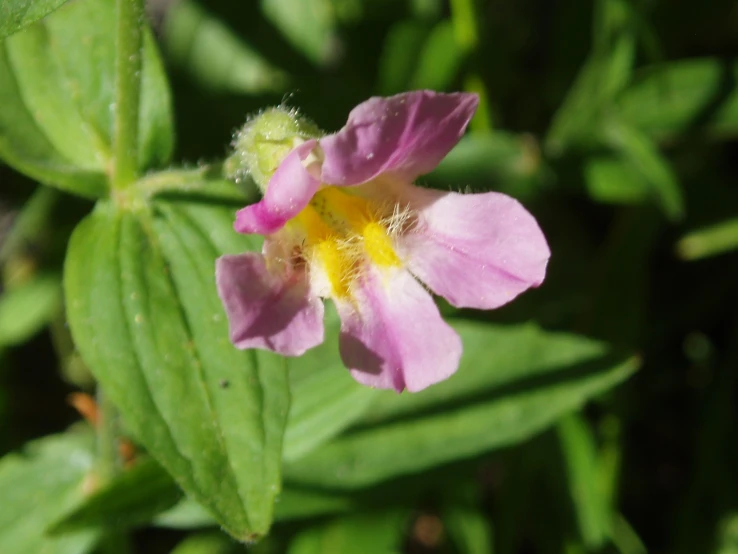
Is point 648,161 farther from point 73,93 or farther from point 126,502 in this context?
point 126,502

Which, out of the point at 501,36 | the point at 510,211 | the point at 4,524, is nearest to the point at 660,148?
the point at 501,36

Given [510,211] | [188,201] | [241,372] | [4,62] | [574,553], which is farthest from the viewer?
[574,553]

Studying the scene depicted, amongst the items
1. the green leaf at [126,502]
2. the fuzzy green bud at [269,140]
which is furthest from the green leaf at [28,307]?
the fuzzy green bud at [269,140]

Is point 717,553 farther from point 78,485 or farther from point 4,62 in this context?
point 4,62

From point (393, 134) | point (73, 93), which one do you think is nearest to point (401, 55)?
point (73, 93)

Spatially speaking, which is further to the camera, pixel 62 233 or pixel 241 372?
pixel 62 233

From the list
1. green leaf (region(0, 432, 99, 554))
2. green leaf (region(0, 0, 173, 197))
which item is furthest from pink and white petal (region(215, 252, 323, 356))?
green leaf (region(0, 432, 99, 554))

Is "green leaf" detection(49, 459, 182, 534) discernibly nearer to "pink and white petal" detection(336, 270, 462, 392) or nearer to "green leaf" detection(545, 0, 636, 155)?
"pink and white petal" detection(336, 270, 462, 392)
